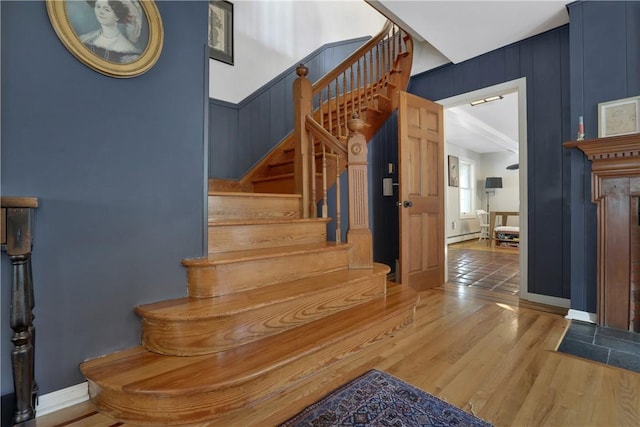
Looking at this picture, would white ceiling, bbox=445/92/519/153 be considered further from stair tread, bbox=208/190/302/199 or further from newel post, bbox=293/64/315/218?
stair tread, bbox=208/190/302/199

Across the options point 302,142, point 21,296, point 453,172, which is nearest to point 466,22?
point 302,142

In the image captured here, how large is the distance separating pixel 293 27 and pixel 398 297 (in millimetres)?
4076

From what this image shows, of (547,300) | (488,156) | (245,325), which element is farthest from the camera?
(488,156)

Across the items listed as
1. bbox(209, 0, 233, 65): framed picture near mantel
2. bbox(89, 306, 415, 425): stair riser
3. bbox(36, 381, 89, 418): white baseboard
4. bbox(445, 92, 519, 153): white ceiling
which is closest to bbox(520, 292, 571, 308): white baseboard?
bbox(89, 306, 415, 425): stair riser

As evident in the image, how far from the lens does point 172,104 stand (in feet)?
5.08

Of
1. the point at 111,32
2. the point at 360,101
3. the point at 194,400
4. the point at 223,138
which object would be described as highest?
the point at 360,101

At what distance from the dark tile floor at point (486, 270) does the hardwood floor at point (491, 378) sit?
1101 millimetres

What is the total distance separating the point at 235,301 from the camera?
1.50 m

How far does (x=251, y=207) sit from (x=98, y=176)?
1.07 m

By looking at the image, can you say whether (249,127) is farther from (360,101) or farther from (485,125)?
(485,125)

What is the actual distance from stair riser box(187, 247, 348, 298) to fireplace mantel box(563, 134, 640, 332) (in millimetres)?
1951

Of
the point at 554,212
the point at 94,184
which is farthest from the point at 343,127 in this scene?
the point at 94,184

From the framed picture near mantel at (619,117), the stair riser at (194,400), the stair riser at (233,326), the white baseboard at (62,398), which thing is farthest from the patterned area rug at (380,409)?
the framed picture near mantel at (619,117)

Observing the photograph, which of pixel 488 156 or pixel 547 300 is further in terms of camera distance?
pixel 488 156
